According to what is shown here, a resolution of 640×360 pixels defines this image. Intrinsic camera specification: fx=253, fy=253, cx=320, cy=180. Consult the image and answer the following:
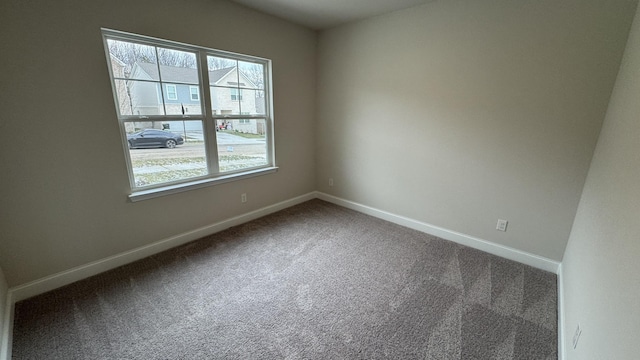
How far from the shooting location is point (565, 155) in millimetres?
2092

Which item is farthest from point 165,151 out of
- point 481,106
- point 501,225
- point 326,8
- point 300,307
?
point 501,225

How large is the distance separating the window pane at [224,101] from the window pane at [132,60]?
56cm

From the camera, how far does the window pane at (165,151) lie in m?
2.27

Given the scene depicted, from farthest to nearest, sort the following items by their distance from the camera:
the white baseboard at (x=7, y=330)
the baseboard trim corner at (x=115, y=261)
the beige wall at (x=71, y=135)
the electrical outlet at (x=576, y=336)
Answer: the baseboard trim corner at (x=115, y=261) < the beige wall at (x=71, y=135) < the white baseboard at (x=7, y=330) < the electrical outlet at (x=576, y=336)

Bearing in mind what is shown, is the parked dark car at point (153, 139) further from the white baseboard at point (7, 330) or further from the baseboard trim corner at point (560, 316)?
the baseboard trim corner at point (560, 316)

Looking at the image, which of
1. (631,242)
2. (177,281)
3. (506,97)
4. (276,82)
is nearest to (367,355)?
(631,242)

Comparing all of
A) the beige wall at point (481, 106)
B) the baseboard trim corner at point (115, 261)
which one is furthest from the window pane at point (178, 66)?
the beige wall at point (481, 106)

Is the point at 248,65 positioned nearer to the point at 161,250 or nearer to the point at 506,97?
the point at 161,250

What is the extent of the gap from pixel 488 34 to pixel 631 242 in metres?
2.07

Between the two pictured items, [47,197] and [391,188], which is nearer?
[47,197]

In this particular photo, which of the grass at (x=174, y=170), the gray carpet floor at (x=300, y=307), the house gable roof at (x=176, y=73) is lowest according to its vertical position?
the gray carpet floor at (x=300, y=307)

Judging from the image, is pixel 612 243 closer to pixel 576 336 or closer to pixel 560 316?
pixel 576 336

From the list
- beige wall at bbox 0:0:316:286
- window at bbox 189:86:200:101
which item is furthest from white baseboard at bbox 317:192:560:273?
window at bbox 189:86:200:101

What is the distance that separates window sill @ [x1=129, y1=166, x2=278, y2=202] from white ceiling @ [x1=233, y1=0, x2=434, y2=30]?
182 centimetres
